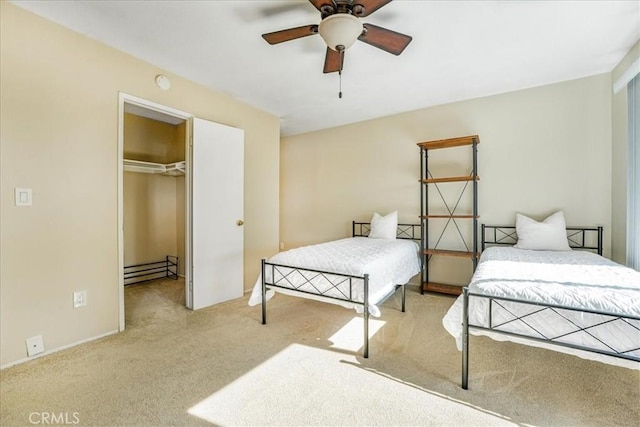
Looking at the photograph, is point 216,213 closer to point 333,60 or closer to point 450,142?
point 333,60

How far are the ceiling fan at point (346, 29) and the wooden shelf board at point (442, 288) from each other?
2.81m

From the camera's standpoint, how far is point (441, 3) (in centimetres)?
196

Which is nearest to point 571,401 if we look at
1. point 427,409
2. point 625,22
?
point 427,409

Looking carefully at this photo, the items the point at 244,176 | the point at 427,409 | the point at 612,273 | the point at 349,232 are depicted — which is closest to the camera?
the point at 427,409

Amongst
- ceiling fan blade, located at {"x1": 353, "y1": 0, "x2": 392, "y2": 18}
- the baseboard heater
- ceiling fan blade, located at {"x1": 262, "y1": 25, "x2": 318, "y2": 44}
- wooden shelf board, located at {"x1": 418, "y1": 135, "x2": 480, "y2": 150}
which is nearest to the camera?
ceiling fan blade, located at {"x1": 353, "y1": 0, "x2": 392, "y2": 18}

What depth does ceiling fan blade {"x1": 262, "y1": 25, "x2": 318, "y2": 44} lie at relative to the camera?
1.86m

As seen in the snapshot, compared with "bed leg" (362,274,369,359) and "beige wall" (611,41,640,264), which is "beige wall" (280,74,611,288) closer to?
"beige wall" (611,41,640,264)

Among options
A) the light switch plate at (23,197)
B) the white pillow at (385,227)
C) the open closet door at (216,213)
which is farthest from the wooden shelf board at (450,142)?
the light switch plate at (23,197)

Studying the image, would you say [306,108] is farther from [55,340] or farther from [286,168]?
[55,340]

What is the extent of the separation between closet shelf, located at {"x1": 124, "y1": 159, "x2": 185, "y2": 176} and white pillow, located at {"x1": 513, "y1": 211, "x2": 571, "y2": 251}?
13.9 ft

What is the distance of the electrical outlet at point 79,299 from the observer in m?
2.28

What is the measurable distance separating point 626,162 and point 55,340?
516cm

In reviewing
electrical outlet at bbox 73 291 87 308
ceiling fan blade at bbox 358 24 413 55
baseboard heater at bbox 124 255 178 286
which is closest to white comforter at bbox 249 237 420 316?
electrical outlet at bbox 73 291 87 308

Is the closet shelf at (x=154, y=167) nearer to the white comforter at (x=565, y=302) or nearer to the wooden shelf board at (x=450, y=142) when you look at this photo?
the wooden shelf board at (x=450, y=142)
